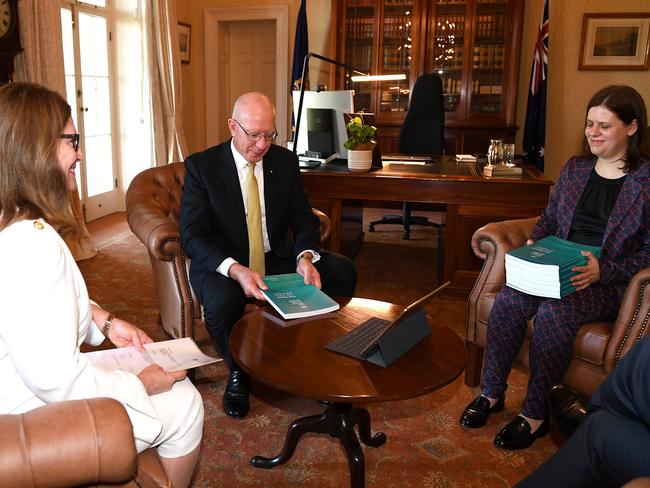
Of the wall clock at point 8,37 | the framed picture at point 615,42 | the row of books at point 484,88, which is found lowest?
the row of books at point 484,88

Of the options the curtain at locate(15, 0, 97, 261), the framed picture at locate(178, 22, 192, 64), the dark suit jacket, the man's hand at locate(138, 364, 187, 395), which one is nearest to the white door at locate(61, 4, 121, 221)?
the curtain at locate(15, 0, 97, 261)

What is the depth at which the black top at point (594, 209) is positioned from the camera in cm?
229

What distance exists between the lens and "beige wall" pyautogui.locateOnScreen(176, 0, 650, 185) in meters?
6.12

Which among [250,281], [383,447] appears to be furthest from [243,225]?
[383,447]

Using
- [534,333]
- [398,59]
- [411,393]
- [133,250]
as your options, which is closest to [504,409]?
[534,333]

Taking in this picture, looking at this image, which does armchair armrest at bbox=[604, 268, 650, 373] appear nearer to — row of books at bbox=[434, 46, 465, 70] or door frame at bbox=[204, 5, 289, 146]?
row of books at bbox=[434, 46, 465, 70]

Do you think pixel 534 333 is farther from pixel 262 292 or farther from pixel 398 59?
pixel 398 59

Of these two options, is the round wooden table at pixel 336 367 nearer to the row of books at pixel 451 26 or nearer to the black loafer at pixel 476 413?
the black loafer at pixel 476 413

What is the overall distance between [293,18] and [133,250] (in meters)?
3.52

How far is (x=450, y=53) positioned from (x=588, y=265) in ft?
14.5

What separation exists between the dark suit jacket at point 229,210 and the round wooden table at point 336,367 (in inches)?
18.6

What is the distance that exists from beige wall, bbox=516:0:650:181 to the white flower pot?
3344 millimetres

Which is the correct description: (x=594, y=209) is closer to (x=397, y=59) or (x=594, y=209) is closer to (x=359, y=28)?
(x=397, y=59)

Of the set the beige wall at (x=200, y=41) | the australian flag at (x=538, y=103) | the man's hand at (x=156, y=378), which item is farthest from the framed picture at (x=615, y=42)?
the man's hand at (x=156, y=378)
